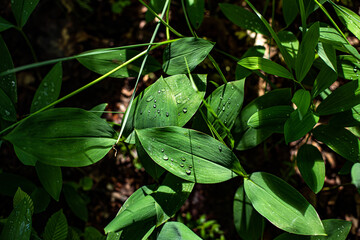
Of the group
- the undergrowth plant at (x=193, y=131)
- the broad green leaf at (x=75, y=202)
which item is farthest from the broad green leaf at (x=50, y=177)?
the broad green leaf at (x=75, y=202)

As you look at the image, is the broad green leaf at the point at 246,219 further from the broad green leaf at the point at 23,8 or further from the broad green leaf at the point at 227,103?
the broad green leaf at the point at 23,8

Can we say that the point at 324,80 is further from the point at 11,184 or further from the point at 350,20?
the point at 11,184

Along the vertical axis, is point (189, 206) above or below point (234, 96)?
below

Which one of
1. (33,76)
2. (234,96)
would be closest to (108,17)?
(33,76)

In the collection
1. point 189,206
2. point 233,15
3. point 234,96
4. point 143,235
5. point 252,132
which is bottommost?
point 189,206

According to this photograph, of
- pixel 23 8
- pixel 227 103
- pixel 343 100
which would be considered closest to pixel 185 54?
pixel 227 103

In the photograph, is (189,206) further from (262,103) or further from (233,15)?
(233,15)
